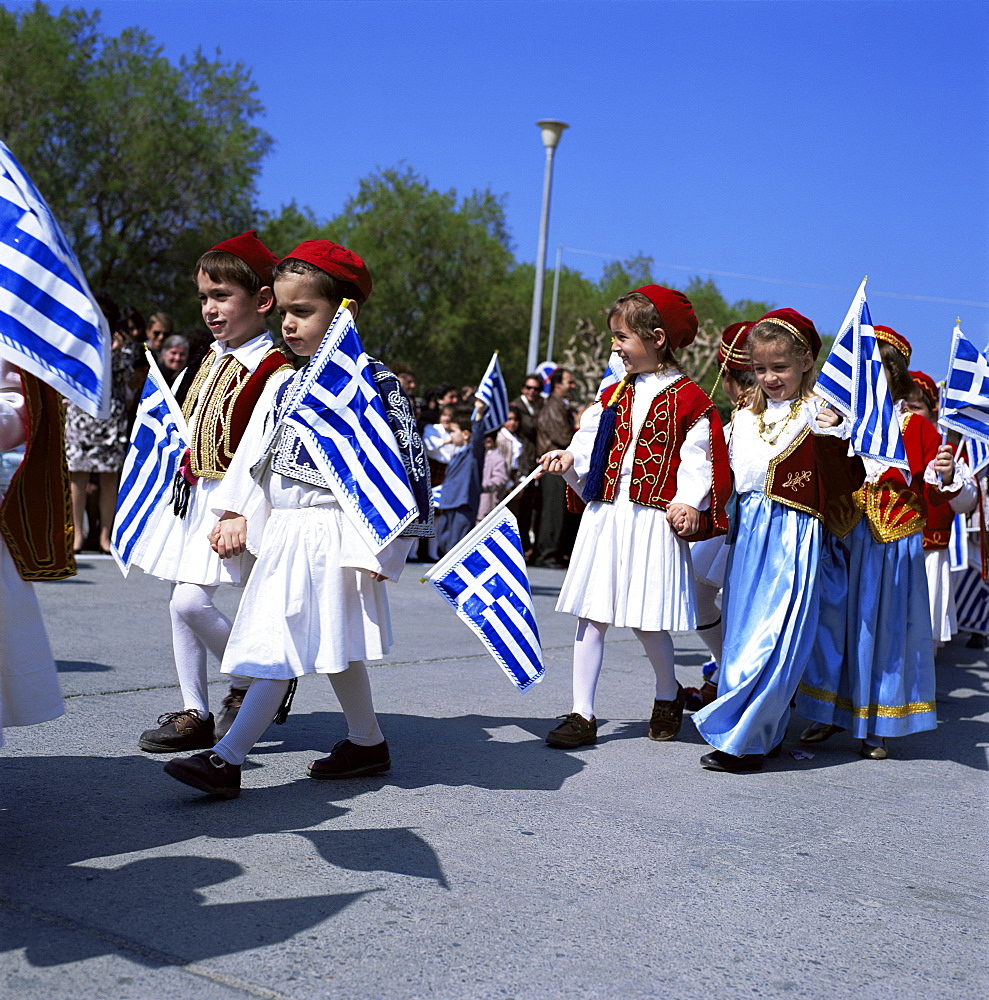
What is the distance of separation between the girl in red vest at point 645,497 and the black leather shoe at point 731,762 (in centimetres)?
46

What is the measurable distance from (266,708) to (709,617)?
2.87m

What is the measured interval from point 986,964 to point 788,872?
0.67 m

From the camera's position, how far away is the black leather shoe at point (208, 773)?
3873mm

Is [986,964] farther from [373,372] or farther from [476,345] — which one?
[476,345]

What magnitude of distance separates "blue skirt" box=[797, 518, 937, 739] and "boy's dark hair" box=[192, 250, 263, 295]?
2.84m

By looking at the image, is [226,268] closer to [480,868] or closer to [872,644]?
[480,868]

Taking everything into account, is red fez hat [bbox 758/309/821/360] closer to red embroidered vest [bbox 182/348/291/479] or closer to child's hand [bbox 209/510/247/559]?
red embroidered vest [bbox 182/348/291/479]

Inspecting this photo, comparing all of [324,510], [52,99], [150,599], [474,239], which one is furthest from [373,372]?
[474,239]

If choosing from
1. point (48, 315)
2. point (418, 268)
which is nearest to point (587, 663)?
point (48, 315)

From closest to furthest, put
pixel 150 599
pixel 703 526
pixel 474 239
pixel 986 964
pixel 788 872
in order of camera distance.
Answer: pixel 986 964 → pixel 788 872 → pixel 703 526 → pixel 150 599 → pixel 474 239

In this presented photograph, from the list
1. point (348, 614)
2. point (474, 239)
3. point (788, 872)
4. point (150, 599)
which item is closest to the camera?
point (788, 872)

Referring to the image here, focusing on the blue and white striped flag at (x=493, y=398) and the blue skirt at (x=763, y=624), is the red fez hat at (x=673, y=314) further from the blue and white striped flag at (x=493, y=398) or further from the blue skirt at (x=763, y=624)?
the blue and white striped flag at (x=493, y=398)

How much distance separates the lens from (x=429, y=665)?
6.93 m

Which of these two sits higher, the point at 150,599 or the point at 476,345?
the point at 476,345
